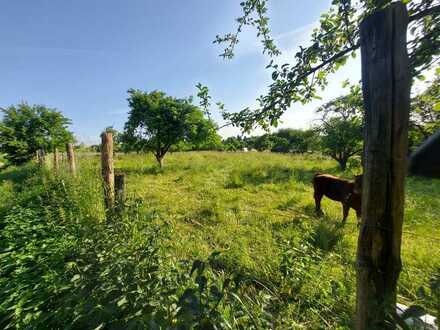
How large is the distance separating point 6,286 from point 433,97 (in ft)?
15.3

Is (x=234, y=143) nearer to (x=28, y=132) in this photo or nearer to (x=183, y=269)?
(x=183, y=269)

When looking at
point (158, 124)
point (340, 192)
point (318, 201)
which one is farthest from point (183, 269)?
point (158, 124)

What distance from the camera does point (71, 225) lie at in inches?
116

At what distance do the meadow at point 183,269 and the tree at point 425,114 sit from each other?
652 millimetres

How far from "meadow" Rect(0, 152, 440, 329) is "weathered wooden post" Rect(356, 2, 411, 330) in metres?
0.18

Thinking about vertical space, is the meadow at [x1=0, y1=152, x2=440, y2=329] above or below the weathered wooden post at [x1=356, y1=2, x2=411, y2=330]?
below

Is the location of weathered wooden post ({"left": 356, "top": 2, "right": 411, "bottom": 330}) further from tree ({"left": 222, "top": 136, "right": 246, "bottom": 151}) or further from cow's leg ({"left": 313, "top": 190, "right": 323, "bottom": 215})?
cow's leg ({"left": 313, "top": 190, "right": 323, "bottom": 215})

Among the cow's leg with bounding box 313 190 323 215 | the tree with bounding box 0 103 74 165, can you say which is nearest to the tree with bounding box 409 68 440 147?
the cow's leg with bounding box 313 190 323 215

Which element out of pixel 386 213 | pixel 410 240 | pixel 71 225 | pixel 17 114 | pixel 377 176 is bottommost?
pixel 410 240

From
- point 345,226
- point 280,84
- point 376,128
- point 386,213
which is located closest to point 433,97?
point 280,84

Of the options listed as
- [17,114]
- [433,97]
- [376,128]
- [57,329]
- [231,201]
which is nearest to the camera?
[376,128]

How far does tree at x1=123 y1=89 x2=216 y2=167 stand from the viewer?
43.6 feet

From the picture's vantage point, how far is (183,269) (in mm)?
2131

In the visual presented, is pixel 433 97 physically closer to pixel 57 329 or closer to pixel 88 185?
pixel 57 329
